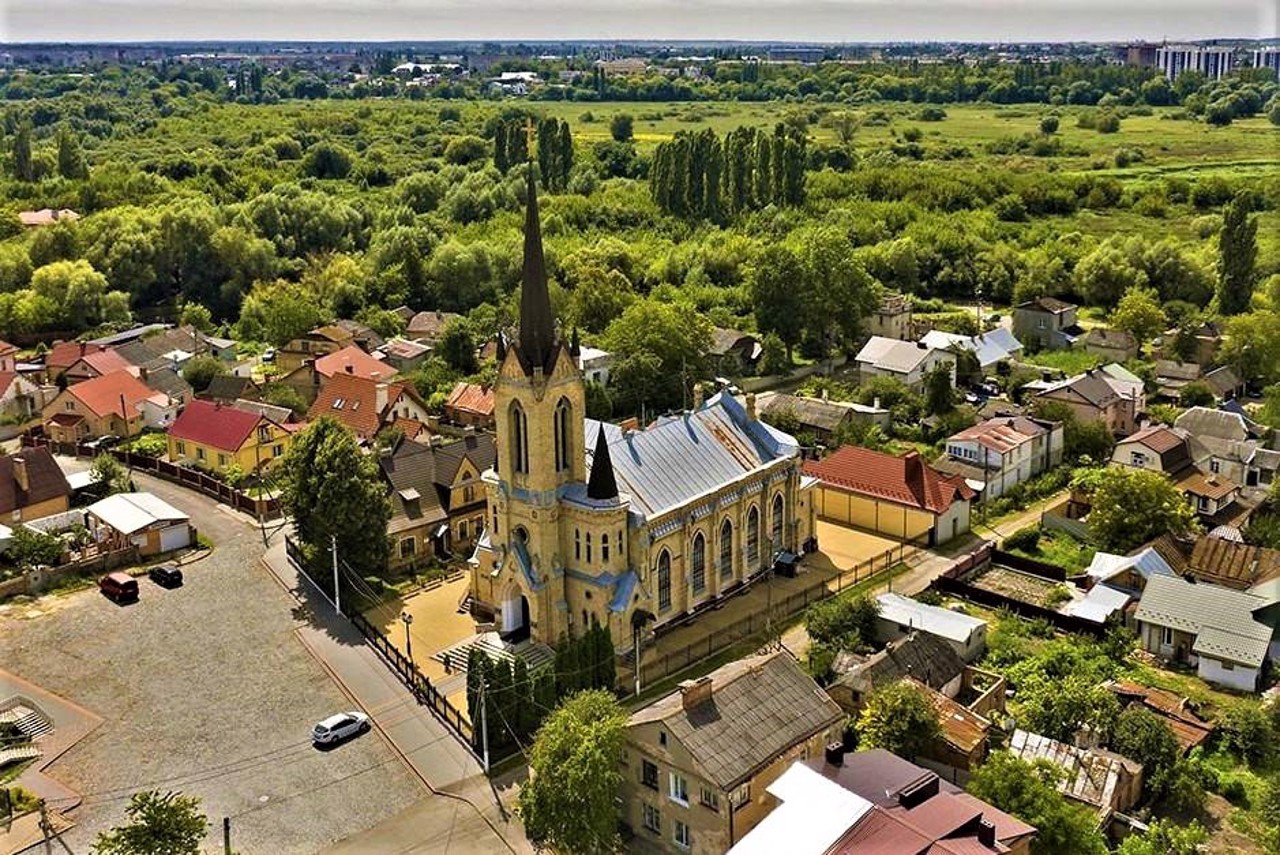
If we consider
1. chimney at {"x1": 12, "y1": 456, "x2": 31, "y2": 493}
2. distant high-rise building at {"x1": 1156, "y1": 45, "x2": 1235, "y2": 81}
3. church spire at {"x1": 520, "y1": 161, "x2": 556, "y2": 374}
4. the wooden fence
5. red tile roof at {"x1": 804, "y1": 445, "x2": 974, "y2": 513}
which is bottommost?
the wooden fence

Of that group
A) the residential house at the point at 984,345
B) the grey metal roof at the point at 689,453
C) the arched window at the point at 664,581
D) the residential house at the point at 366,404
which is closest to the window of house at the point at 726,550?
the grey metal roof at the point at 689,453

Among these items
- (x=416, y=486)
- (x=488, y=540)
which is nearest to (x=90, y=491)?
(x=416, y=486)

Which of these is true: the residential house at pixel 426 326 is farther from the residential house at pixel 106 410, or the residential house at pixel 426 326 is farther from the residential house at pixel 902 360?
the residential house at pixel 902 360

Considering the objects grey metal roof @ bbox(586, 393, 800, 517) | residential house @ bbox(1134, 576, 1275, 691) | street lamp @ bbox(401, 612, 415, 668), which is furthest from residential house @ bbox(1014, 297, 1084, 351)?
street lamp @ bbox(401, 612, 415, 668)

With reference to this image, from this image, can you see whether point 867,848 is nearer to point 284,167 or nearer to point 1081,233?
point 1081,233

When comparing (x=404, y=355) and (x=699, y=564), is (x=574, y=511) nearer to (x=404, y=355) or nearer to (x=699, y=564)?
(x=699, y=564)

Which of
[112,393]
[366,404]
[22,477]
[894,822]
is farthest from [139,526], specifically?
[894,822]

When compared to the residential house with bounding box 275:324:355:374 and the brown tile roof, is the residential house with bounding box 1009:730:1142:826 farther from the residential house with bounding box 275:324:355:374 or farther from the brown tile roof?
the residential house with bounding box 275:324:355:374
